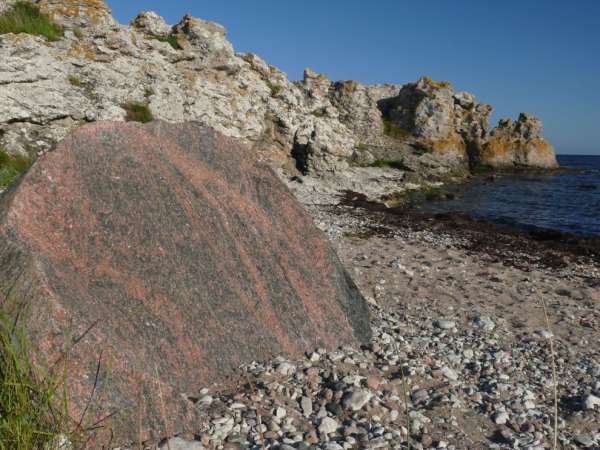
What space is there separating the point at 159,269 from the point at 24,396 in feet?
5.38

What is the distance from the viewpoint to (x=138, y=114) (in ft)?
64.0

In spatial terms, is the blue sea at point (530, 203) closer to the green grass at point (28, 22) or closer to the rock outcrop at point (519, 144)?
the rock outcrop at point (519, 144)

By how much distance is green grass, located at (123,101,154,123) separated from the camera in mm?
19234

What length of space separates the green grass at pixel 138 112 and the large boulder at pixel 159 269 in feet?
51.8

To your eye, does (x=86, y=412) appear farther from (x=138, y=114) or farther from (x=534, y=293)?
(x=138, y=114)

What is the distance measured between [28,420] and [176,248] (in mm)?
1968

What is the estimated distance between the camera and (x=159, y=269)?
420cm

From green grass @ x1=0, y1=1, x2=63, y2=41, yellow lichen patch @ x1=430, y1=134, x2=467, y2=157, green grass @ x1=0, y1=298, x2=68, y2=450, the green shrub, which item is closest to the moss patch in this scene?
green grass @ x1=0, y1=1, x2=63, y2=41

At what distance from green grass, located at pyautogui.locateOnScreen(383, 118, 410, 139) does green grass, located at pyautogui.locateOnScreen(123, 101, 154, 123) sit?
32499 millimetres

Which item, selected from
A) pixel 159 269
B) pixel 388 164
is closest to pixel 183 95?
pixel 159 269

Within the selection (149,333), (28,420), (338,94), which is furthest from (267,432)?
(338,94)

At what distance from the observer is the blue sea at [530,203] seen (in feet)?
73.3

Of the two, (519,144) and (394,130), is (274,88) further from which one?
(519,144)

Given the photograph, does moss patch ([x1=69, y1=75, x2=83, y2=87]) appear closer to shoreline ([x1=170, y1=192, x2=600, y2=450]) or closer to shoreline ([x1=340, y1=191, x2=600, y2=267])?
shoreline ([x1=340, y1=191, x2=600, y2=267])
